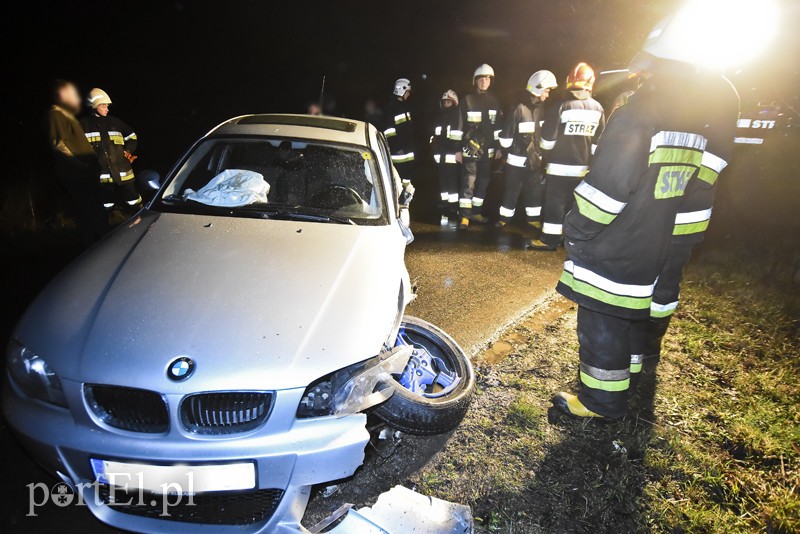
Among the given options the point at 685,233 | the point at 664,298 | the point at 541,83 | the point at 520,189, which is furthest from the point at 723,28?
the point at 520,189

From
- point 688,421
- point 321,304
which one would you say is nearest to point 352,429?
point 321,304

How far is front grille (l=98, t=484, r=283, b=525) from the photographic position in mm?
1762

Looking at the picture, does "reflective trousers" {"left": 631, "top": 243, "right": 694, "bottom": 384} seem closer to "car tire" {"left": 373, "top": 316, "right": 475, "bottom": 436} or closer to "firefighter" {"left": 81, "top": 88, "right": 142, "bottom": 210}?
"car tire" {"left": 373, "top": 316, "right": 475, "bottom": 436}

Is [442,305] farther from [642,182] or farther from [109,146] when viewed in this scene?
[109,146]

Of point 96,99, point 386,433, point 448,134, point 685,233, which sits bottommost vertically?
point 386,433

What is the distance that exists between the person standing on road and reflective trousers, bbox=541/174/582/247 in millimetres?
4944

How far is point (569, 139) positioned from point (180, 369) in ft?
15.9

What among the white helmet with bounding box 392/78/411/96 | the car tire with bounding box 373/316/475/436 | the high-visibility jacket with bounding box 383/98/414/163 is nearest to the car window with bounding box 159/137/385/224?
the car tire with bounding box 373/316/475/436

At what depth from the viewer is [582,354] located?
9.09 feet

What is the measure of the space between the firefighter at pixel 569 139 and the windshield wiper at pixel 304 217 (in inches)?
121

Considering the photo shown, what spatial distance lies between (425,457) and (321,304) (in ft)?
3.56

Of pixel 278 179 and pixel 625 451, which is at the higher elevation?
pixel 278 179

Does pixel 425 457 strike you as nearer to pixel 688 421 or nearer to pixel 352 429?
pixel 352 429

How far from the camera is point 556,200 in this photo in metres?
5.50
